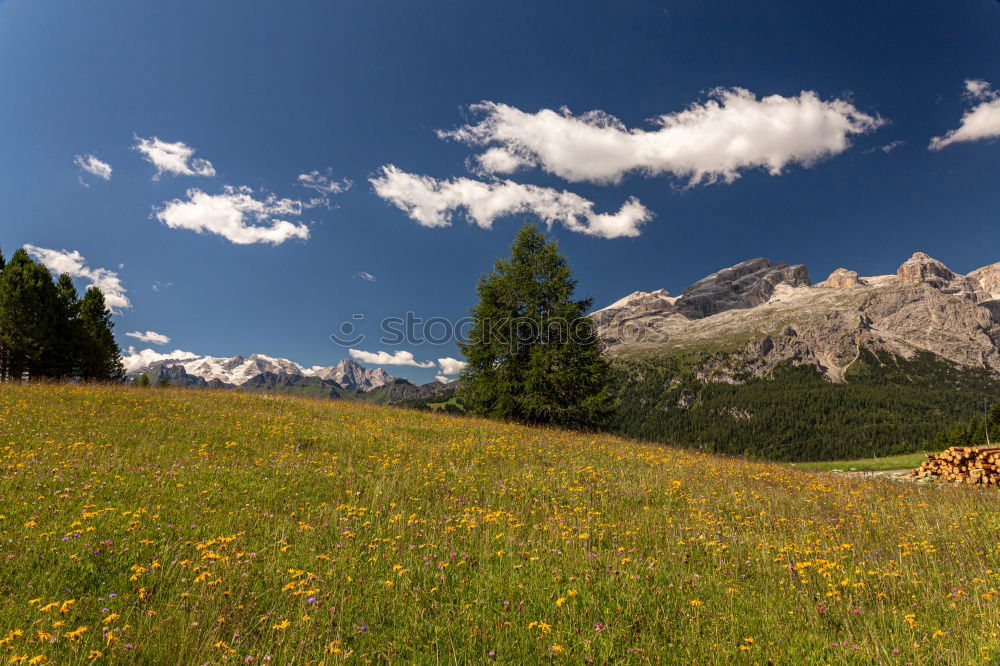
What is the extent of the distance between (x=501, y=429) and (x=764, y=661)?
44.7 ft

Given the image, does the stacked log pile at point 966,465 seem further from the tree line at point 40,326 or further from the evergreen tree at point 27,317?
the evergreen tree at point 27,317

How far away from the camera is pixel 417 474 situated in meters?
9.59

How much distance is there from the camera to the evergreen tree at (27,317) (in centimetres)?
3500

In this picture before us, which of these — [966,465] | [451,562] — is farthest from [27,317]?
[966,465]

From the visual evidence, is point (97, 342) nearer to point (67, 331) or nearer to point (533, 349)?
point (67, 331)

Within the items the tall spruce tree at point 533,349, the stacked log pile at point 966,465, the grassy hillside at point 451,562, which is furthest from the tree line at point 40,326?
the stacked log pile at point 966,465

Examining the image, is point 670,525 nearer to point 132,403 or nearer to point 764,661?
point 764,661

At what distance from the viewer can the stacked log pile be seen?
13727mm

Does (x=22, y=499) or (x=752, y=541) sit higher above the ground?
(x=22, y=499)

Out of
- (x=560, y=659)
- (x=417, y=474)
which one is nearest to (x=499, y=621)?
(x=560, y=659)

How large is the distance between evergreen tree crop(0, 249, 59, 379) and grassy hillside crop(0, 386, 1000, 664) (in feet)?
120

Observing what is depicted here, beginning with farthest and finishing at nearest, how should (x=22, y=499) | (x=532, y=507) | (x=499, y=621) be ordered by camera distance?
(x=532, y=507) < (x=22, y=499) < (x=499, y=621)

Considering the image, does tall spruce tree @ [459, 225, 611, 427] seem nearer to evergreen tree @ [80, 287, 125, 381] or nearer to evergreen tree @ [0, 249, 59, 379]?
evergreen tree @ [0, 249, 59, 379]

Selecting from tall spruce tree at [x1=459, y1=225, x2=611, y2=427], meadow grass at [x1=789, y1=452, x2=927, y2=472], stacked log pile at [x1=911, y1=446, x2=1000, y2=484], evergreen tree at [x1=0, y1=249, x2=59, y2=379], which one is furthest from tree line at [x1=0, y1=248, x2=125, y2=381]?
meadow grass at [x1=789, y1=452, x2=927, y2=472]
